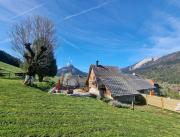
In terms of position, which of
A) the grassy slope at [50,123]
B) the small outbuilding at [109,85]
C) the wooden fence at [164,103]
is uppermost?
the small outbuilding at [109,85]

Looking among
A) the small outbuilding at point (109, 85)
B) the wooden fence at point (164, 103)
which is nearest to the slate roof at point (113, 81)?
the small outbuilding at point (109, 85)

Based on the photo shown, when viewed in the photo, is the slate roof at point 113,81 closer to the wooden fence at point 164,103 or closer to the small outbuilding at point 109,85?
the small outbuilding at point 109,85

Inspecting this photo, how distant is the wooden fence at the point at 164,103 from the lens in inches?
1679

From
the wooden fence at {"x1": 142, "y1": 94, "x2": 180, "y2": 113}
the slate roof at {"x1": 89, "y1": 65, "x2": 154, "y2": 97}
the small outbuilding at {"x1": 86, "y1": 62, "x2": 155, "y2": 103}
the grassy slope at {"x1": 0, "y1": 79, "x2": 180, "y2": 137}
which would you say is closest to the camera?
the grassy slope at {"x1": 0, "y1": 79, "x2": 180, "y2": 137}

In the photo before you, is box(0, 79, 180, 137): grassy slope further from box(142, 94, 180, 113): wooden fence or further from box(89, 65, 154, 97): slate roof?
box(89, 65, 154, 97): slate roof

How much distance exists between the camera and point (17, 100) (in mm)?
21656

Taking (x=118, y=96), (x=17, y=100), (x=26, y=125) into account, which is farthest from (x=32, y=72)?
(x=118, y=96)

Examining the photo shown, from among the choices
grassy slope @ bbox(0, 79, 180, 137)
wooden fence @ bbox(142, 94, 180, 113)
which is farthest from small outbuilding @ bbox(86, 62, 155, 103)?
grassy slope @ bbox(0, 79, 180, 137)

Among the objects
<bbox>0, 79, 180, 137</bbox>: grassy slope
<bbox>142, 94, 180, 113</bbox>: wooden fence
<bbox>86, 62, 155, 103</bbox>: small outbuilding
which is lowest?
<bbox>0, 79, 180, 137</bbox>: grassy slope

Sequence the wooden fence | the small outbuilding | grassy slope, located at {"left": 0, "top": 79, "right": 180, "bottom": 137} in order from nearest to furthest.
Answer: grassy slope, located at {"left": 0, "top": 79, "right": 180, "bottom": 137} < the wooden fence < the small outbuilding

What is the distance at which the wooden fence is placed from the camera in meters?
42.7

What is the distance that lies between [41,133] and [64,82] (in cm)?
5668

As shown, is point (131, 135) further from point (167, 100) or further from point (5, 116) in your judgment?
point (167, 100)

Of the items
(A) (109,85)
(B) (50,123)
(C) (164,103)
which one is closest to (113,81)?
(A) (109,85)
